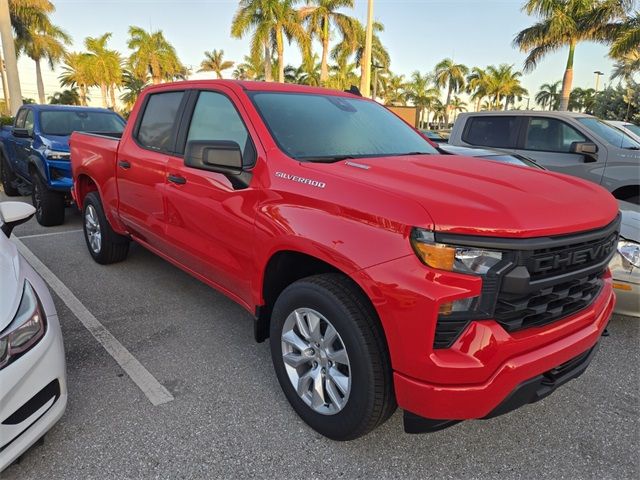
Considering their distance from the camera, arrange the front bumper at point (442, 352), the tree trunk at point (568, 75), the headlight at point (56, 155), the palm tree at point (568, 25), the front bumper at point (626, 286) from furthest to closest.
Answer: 1. the tree trunk at point (568, 75)
2. the palm tree at point (568, 25)
3. the headlight at point (56, 155)
4. the front bumper at point (626, 286)
5. the front bumper at point (442, 352)

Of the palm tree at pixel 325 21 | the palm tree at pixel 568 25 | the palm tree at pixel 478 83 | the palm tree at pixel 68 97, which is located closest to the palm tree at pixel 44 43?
the palm tree at pixel 325 21

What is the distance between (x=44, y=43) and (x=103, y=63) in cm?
968

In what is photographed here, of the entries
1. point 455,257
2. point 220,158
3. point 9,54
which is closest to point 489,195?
point 455,257

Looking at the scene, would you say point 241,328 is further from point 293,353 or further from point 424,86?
point 424,86

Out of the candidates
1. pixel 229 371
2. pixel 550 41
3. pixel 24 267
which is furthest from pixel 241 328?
pixel 550 41

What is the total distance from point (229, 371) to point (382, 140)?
1.86 metres

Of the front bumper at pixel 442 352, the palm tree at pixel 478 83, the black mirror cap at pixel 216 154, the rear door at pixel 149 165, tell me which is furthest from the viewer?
the palm tree at pixel 478 83

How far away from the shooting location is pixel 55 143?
638 cm

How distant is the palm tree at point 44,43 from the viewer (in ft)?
99.1

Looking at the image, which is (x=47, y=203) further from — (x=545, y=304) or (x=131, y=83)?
(x=131, y=83)

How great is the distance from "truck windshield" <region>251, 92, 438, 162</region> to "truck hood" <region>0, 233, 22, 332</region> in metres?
1.47

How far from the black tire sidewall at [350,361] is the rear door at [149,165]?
158 centimetres

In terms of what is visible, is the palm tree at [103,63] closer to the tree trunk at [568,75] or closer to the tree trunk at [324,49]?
the tree trunk at [324,49]

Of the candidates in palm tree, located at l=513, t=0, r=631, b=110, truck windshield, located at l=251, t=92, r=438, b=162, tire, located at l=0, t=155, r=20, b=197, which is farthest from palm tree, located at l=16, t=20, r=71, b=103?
truck windshield, located at l=251, t=92, r=438, b=162
